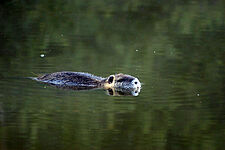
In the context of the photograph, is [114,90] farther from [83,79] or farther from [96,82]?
[83,79]

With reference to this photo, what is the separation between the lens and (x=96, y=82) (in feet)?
35.9

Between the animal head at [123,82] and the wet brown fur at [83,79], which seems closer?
the animal head at [123,82]

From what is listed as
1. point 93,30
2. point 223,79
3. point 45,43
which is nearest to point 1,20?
point 93,30

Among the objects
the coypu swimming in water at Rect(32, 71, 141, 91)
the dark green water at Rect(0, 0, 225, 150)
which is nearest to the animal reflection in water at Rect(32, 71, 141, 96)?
the coypu swimming in water at Rect(32, 71, 141, 91)

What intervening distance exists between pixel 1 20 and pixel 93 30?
3.35 metres

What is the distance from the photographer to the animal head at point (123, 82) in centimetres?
1070

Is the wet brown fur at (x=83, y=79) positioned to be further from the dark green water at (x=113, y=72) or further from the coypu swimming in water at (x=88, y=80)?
the dark green water at (x=113, y=72)

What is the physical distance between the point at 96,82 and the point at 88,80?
0.48ft

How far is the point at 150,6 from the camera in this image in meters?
24.5

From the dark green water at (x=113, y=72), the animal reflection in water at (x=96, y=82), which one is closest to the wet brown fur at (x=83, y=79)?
the animal reflection in water at (x=96, y=82)

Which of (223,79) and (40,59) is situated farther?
(40,59)

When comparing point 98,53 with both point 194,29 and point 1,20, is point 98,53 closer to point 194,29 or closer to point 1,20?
point 194,29

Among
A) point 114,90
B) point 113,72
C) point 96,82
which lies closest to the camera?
point 114,90

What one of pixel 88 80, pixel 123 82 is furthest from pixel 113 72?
pixel 123 82
